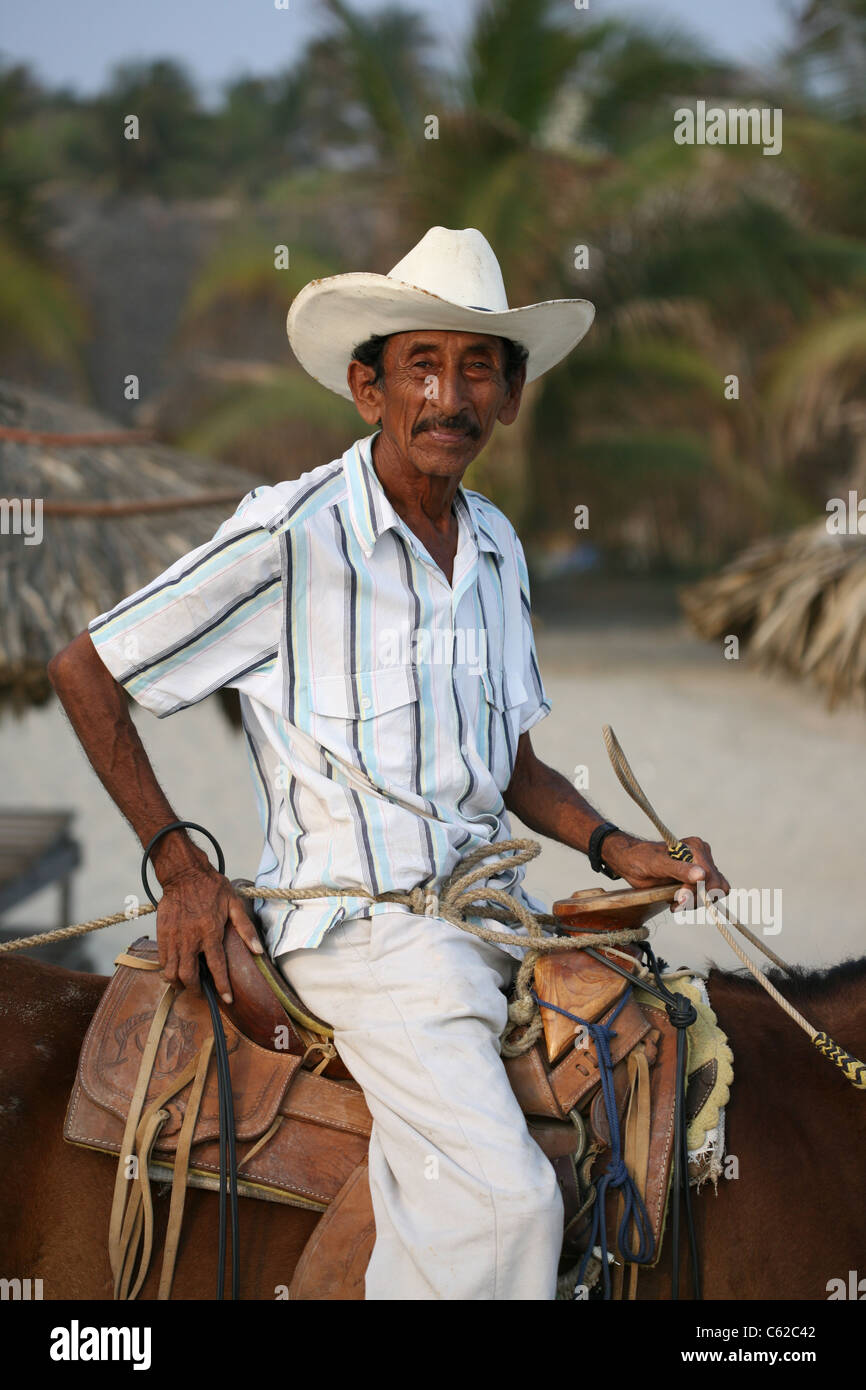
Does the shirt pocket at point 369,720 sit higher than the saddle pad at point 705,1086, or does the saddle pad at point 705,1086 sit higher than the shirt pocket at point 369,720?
the shirt pocket at point 369,720

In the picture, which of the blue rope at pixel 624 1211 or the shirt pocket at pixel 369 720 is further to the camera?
the shirt pocket at pixel 369 720

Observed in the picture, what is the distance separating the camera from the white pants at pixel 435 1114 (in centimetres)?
194

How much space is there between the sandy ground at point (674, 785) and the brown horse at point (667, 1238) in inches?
135

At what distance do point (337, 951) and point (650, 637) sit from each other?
11.7 metres

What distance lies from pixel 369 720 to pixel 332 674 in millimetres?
104

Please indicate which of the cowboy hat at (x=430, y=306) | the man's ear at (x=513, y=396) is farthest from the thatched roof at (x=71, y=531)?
the man's ear at (x=513, y=396)

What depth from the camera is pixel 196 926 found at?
2.16 metres

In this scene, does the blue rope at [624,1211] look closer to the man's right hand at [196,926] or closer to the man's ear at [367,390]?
the man's right hand at [196,926]

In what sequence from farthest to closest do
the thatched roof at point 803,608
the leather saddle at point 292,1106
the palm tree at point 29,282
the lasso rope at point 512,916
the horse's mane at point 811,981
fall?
the palm tree at point 29,282 → the thatched roof at point 803,608 → the horse's mane at point 811,981 → the lasso rope at point 512,916 → the leather saddle at point 292,1106

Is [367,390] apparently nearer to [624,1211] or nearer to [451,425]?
[451,425]

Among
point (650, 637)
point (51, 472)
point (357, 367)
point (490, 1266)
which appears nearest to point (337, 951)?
point (490, 1266)

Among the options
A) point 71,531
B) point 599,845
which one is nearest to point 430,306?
point 599,845

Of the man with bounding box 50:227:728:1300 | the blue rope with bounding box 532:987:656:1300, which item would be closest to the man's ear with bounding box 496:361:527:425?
the man with bounding box 50:227:728:1300

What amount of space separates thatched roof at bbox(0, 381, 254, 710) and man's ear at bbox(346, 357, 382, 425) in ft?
8.71
